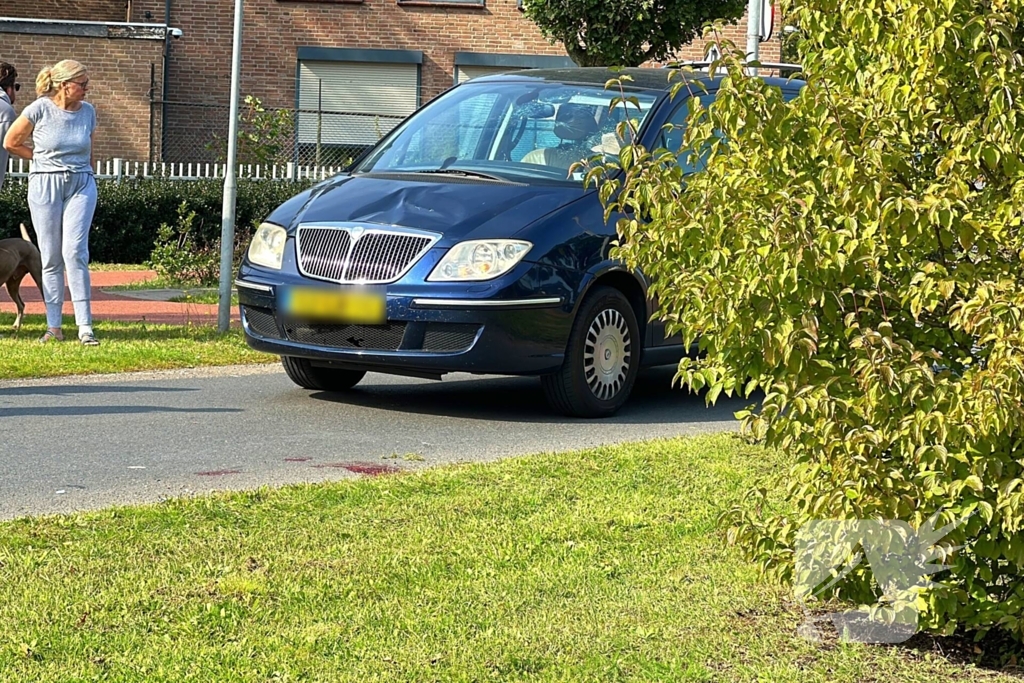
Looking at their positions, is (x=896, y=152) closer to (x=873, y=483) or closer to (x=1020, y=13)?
(x=1020, y=13)

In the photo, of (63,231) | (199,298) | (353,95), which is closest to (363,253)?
(63,231)

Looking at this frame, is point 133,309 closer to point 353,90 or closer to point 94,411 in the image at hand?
point 94,411

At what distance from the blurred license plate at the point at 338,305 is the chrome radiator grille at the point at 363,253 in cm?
7

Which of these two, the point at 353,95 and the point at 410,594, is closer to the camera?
the point at 410,594

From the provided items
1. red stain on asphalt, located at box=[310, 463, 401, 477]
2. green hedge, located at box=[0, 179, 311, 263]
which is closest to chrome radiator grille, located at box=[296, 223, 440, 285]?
red stain on asphalt, located at box=[310, 463, 401, 477]

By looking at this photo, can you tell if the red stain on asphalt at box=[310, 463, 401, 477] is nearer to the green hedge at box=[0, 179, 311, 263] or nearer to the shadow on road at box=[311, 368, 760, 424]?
the shadow on road at box=[311, 368, 760, 424]

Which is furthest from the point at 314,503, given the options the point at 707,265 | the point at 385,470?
the point at 707,265

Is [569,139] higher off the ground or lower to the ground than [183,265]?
higher

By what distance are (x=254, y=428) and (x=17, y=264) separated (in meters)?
3.90

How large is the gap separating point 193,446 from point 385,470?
3.55 ft

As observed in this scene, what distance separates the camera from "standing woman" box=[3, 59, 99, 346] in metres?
10.6

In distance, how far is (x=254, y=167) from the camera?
2356cm

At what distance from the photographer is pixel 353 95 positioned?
101ft

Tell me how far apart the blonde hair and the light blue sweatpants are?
0.59 meters
